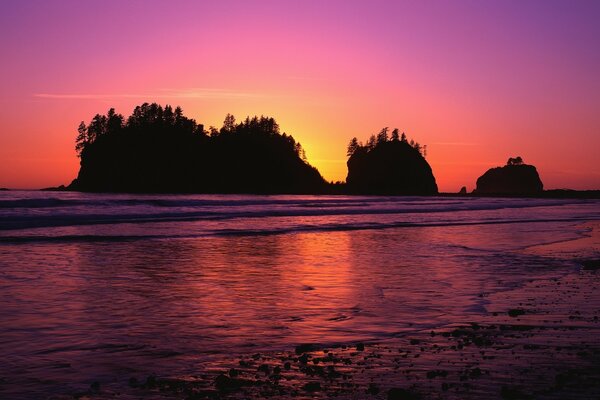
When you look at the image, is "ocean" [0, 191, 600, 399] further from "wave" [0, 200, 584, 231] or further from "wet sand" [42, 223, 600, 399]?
"wave" [0, 200, 584, 231]

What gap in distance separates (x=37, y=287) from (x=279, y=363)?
9.02 metres

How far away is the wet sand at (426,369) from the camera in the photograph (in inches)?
278

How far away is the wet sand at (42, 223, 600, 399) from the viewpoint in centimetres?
707

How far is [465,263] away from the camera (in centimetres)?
2095

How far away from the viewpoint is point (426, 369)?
8047 millimetres

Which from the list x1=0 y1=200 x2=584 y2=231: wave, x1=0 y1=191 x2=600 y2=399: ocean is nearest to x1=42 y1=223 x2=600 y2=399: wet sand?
x1=0 y1=191 x2=600 y2=399: ocean

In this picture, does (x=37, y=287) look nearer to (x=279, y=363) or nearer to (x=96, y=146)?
(x=279, y=363)

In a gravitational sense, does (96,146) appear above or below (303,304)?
above

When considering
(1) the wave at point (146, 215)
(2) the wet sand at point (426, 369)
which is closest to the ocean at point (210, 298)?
(2) the wet sand at point (426, 369)

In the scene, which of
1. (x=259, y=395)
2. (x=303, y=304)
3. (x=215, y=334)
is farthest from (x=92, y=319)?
(x=259, y=395)

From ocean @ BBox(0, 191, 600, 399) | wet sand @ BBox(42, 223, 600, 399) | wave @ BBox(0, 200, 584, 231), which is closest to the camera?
wet sand @ BBox(42, 223, 600, 399)

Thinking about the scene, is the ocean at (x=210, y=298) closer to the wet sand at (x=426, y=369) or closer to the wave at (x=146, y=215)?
the wet sand at (x=426, y=369)

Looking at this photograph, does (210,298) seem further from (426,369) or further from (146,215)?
(146,215)

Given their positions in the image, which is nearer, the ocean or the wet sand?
the wet sand
